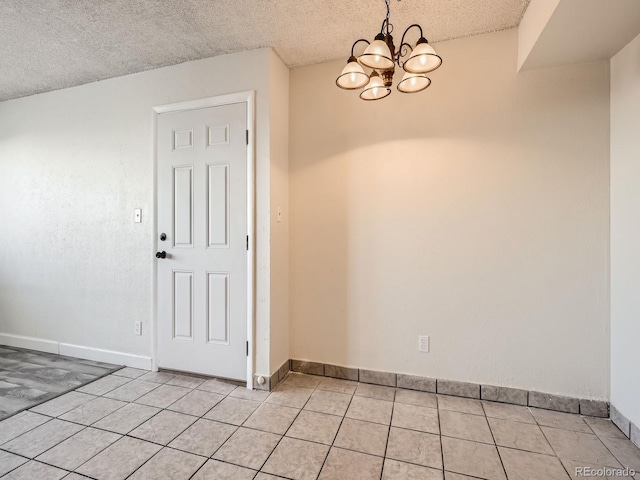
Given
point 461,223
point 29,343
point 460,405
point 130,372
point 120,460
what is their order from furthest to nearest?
point 29,343 < point 130,372 < point 461,223 < point 460,405 < point 120,460

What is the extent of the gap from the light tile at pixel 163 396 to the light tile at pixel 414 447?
4.81 feet

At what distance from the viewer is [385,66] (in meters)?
1.46

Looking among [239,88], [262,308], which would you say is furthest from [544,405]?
[239,88]

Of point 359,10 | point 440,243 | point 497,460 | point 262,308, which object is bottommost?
point 497,460

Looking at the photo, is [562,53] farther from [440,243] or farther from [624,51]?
[440,243]

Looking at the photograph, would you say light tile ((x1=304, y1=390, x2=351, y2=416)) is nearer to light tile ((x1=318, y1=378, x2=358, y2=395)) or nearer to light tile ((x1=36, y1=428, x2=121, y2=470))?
light tile ((x1=318, y1=378, x2=358, y2=395))

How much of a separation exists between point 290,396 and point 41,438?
1.42m

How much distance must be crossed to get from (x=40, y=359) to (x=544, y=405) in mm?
4106

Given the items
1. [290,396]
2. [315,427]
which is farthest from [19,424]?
[315,427]

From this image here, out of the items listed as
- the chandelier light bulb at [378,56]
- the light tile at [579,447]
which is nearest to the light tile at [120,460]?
the light tile at [579,447]

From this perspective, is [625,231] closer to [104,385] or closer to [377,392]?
[377,392]

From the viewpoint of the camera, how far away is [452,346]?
2.16 meters

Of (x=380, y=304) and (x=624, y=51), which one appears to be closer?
(x=624, y=51)

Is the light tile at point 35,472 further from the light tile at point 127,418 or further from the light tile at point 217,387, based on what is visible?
the light tile at point 217,387
